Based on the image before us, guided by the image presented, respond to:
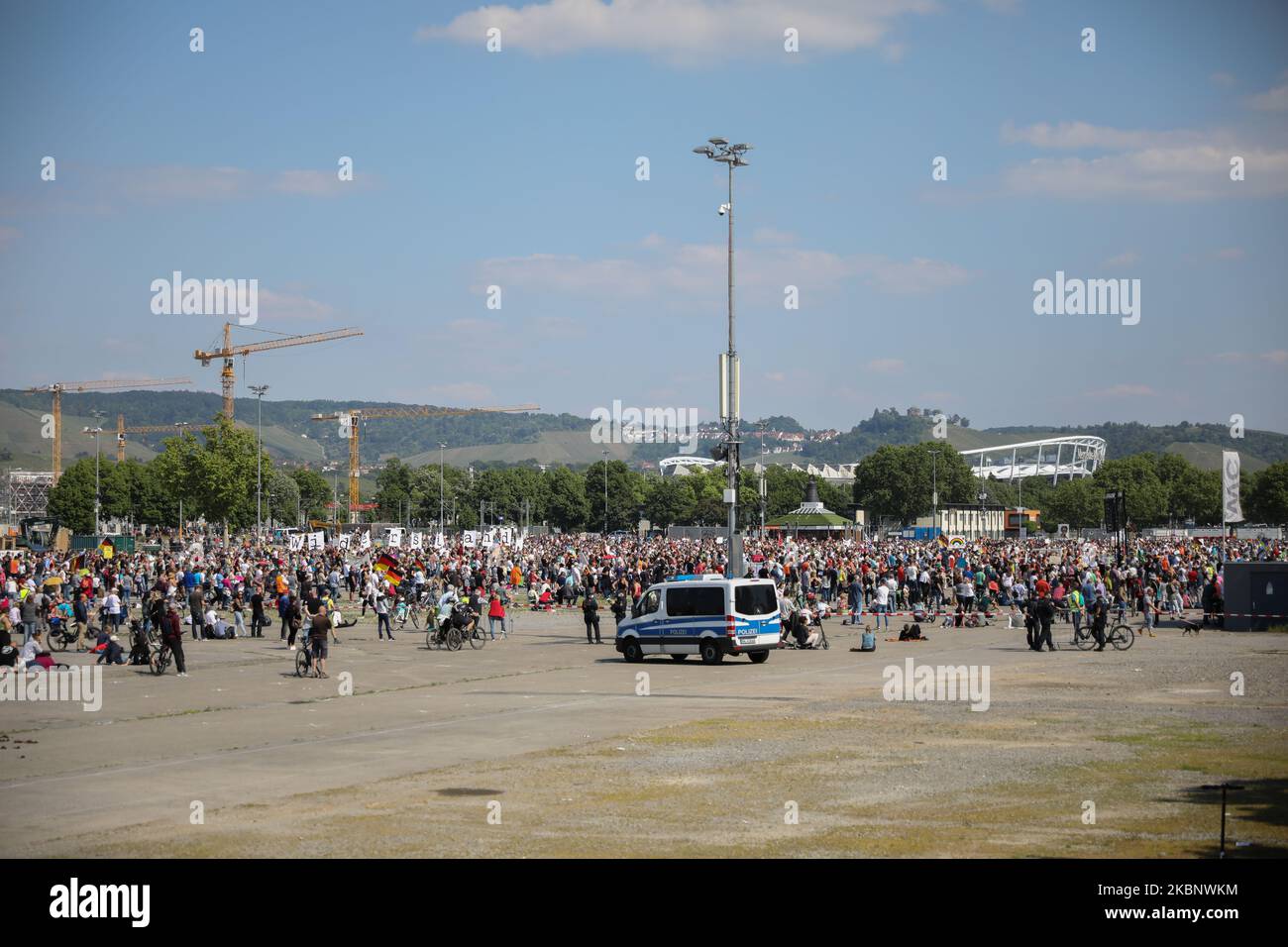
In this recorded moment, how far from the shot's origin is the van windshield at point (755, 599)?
30.5 metres

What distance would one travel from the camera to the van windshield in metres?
30.5

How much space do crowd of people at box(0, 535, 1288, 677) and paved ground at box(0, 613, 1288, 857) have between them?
488 centimetres

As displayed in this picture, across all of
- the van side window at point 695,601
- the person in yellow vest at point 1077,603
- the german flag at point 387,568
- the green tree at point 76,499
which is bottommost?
the person in yellow vest at point 1077,603

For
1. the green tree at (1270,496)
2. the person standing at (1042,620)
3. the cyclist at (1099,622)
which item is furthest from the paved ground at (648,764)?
the green tree at (1270,496)

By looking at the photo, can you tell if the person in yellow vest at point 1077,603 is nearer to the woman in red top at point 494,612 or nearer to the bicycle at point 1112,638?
the bicycle at point 1112,638

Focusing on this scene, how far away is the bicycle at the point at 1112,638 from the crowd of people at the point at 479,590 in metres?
0.44

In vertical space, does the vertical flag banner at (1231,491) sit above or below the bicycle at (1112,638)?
above

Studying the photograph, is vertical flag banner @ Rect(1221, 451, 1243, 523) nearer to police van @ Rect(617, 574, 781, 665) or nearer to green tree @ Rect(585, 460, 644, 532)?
police van @ Rect(617, 574, 781, 665)

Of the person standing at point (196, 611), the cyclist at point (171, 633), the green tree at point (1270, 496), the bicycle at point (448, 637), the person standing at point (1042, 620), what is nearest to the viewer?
the cyclist at point (171, 633)

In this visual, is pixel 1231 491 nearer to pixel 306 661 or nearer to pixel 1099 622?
pixel 1099 622

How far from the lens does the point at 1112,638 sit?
3294 centimetres

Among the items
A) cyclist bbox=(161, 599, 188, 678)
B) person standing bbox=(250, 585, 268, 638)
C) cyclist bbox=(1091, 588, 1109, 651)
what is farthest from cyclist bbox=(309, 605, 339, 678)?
cyclist bbox=(1091, 588, 1109, 651)
